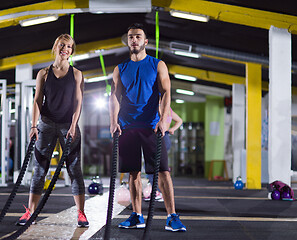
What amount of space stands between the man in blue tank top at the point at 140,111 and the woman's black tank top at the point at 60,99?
34cm

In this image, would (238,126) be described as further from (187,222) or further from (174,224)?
(174,224)

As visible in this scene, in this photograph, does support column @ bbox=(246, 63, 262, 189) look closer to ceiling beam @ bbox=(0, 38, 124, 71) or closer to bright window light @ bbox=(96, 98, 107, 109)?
ceiling beam @ bbox=(0, 38, 124, 71)

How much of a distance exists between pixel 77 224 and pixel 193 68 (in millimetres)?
8976

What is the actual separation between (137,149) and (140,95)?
0.38 metres

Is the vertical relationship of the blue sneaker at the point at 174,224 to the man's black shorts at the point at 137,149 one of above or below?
below

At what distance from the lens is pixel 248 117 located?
9180 millimetres

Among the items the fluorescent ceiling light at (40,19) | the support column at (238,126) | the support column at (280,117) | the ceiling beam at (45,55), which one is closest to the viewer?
the support column at (280,117)

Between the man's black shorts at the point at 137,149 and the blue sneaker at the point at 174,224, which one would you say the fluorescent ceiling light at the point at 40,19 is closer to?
the man's black shorts at the point at 137,149

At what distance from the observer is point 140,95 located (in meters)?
3.22

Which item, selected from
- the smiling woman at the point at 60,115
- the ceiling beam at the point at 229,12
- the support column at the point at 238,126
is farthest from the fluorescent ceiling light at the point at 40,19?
the support column at the point at 238,126

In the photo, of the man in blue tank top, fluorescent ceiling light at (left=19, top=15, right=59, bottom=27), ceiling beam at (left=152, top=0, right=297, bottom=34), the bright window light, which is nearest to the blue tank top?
the man in blue tank top

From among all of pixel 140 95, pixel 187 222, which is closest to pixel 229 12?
pixel 187 222

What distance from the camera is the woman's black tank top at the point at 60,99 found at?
133 inches

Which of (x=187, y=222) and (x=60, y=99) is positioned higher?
(x=60, y=99)
